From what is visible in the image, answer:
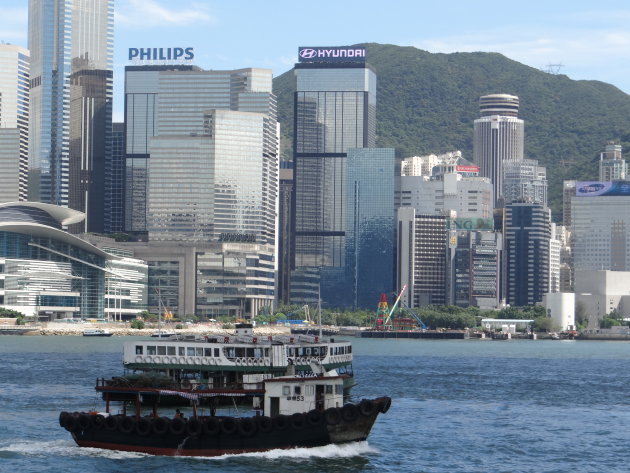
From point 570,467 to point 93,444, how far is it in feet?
97.4

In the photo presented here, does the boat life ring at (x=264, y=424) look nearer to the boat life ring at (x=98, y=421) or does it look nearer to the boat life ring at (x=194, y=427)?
the boat life ring at (x=194, y=427)

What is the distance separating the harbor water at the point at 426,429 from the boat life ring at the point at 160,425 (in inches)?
65.2

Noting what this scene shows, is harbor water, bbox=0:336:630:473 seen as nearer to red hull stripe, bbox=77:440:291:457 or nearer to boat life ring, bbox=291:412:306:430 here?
red hull stripe, bbox=77:440:291:457

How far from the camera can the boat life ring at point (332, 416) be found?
81.3 meters

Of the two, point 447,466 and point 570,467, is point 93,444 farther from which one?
point 570,467

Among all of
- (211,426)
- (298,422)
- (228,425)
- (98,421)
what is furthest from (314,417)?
(98,421)

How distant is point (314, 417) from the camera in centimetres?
8138

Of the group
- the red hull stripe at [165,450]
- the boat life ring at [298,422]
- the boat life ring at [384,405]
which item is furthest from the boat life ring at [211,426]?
the boat life ring at [384,405]

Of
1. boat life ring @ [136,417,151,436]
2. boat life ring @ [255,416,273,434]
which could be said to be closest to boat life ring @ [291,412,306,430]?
boat life ring @ [255,416,273,434]

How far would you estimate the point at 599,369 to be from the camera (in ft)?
627

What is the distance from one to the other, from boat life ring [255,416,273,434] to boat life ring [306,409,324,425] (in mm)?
2311

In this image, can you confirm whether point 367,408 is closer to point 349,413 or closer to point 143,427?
point 349,413

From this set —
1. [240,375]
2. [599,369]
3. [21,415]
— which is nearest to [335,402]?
[240,375]

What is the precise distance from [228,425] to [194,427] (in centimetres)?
212
